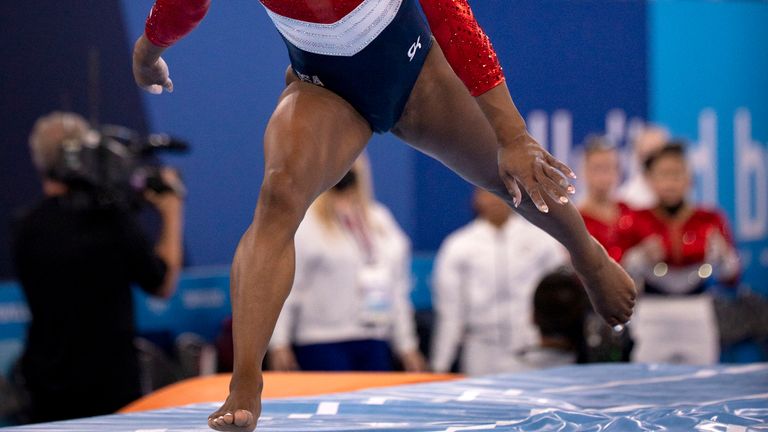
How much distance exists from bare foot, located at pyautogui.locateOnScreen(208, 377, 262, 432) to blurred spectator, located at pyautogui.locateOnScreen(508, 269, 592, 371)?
7.80 ft

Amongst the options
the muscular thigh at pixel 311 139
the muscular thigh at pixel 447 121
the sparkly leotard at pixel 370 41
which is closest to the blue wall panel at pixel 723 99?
the muscular thigh at pixel 447 121

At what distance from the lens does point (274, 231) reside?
7.57ft

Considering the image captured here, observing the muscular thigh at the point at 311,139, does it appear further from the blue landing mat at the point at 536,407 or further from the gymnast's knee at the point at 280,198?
the blue landing mat at the point at 536,407

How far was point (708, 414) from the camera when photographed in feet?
8.84

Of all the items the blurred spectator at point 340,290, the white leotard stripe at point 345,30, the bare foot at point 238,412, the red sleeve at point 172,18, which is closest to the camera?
the bare foot at point 238,412

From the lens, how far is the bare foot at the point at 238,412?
2.14 m

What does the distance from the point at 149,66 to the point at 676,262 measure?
2.91m

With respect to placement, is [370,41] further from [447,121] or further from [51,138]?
[51,138]

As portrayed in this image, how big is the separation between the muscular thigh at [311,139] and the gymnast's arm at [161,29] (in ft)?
0.92

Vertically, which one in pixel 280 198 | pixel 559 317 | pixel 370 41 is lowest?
pixel 559 317

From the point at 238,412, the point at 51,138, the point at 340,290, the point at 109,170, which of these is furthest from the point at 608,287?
the point at 51,138

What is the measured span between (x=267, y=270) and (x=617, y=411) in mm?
1070

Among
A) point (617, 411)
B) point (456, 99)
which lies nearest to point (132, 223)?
point (456, 99)

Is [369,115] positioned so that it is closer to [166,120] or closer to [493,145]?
[493,145]
